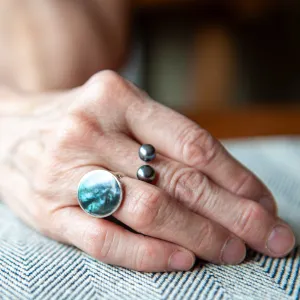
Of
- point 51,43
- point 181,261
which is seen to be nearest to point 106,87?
point 181,261

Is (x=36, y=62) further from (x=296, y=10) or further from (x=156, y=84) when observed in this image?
(x=296, y=10)

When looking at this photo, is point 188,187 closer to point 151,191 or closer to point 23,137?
point 151,191

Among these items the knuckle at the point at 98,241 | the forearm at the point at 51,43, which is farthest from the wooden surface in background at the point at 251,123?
the knuckle at the point at 98,241

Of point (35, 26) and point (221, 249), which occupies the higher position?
point (35, 26)

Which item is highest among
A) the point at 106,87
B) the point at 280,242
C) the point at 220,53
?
the point at 106,87

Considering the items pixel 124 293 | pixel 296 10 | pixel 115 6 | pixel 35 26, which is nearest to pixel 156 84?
pixel 296 10

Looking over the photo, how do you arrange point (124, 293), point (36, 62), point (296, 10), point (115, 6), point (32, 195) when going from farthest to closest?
point (296, 10), point (115, 6), point (36, 62), point (32, 195), point (124, 293)

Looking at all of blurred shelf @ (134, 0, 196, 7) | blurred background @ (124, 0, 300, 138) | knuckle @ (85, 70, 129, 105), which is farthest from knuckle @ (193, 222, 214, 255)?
blurred background @ (124, 0, 300, 138)
